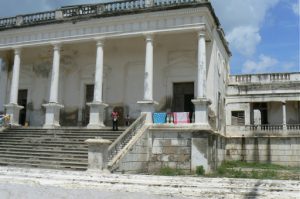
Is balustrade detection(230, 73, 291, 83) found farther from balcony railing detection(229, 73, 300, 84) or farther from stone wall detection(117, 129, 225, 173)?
stone wall detection(117, 129, 225, 173)

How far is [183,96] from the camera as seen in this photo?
21938 mm

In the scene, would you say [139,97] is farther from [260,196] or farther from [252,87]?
[260,196]

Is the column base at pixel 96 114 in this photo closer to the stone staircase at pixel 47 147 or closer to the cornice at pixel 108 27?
the stone staircase at pixel 47 147

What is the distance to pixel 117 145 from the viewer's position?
597 inches

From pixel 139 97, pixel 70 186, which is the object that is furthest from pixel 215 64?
pixel 70 186

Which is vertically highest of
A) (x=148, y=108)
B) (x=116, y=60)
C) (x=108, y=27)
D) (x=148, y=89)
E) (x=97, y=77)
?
(x=108, y=27)

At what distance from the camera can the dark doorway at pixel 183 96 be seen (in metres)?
21.8

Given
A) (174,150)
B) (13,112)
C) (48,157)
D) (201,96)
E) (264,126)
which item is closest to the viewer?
(48,157)

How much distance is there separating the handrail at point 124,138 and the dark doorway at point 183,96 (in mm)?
3712

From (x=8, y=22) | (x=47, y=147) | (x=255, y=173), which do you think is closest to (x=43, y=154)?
(x=47, y=147)

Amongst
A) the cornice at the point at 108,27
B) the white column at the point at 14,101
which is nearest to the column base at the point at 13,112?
the white column at the point at 14,101

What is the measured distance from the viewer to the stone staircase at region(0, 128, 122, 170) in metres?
16.1

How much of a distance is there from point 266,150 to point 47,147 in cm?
1325

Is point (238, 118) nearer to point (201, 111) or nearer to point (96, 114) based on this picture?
point (201, 111)
